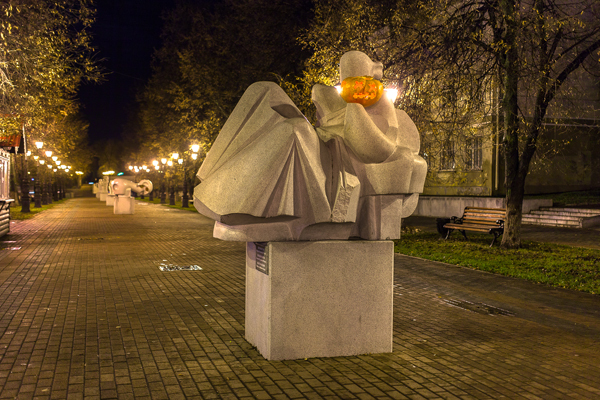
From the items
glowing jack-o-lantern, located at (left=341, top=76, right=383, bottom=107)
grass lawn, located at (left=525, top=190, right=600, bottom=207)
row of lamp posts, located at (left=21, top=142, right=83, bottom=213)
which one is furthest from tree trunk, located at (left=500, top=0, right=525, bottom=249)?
row of lamp posts, located at (left=21, top=142, right=83, bottom=213)

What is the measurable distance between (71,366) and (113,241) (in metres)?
12.0

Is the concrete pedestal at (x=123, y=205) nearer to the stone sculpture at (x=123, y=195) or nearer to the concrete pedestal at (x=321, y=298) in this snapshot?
the stone sculpture at (x=123, y=195)

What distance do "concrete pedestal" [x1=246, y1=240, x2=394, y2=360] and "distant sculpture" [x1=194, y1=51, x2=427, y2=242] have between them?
17 cm

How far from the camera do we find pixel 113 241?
16.5 metres

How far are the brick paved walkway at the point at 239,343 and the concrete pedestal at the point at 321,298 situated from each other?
0.18 m

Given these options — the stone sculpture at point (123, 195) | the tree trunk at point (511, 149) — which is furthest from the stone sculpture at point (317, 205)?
the stone sculpture at point (123, 195)

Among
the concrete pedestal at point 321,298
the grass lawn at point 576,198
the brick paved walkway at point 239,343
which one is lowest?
the brick paved walkway at point 239,343

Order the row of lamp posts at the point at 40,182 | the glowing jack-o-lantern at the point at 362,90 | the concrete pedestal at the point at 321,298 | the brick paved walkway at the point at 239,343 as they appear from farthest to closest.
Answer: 1. the row of lamp posts at the point at 40,182
2. the glowing jack-o-lantern at the point at 362,90
3. the concrete pedestal at the point at 321,298
4. the brick paved walkway at the point at 239,343

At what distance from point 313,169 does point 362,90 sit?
3.17 feet

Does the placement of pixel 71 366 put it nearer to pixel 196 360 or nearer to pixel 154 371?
pixel 154 371

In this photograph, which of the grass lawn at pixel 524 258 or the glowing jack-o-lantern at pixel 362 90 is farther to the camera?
the grass lawn at pixel 524 258

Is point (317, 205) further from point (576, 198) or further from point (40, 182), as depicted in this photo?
point (40, 182)

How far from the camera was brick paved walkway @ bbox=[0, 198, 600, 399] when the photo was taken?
452 centimetres

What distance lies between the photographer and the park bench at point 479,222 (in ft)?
49.2
